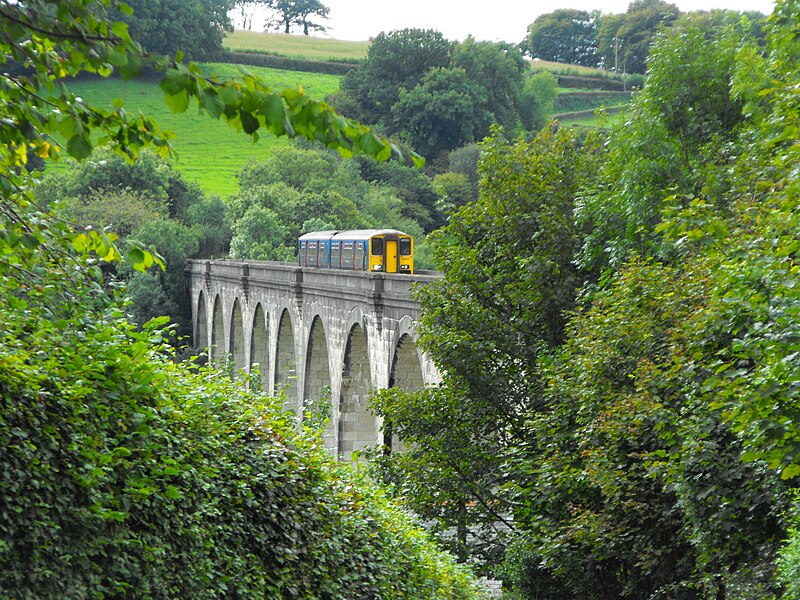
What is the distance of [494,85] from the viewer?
93.2 metres

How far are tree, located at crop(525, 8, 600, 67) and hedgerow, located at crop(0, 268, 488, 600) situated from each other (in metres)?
121

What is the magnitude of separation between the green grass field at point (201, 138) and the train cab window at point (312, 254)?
3475 cm

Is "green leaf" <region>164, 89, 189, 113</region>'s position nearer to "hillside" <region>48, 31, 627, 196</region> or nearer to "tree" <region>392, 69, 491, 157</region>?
"hillside" <region>48, 31, 627, 196</region>

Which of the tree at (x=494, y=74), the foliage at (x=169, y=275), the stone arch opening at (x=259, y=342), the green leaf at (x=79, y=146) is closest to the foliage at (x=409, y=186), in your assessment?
the tree at (x=494, y=74)

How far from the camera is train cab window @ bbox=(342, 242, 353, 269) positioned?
36.0m

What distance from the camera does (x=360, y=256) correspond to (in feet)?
114

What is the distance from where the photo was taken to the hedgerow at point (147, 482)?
6523 millimetres

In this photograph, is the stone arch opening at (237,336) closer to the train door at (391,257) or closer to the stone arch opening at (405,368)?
the train door at (391,257)

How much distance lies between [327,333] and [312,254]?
32.2ft

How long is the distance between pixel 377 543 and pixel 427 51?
8842 cm

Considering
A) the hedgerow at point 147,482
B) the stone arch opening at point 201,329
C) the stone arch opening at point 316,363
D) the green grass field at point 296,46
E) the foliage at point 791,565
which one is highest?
the green grass field at point 296,46

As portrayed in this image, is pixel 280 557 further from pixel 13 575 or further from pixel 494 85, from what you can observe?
pixel 494 85

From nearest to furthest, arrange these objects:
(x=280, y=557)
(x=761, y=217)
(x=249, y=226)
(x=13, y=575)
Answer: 1. (x=13, y=575)
2. (x=280, y=557)
3. (x=761, y=217)
4. (x=249, y=226)

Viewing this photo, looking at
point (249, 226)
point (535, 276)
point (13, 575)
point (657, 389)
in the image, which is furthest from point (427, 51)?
point (13, 575)
